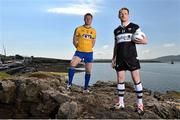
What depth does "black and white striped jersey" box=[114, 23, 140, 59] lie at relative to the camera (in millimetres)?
9703

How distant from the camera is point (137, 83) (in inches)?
382

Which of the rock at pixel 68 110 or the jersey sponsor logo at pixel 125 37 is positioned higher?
the jersey sponsor logo at pixel 125 37

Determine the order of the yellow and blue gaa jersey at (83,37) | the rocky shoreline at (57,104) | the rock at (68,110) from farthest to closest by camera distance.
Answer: the yellow and blue gaa jersey at (83,37) < the rocky shoreline at (57,104) < the rock at (68,110)

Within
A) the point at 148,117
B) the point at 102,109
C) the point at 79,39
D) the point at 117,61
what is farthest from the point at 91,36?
the point at 148,117

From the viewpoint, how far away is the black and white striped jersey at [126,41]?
31.8 feet

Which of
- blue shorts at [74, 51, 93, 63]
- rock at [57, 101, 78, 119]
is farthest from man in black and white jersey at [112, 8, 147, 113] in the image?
blue shorts at [74, 51, 93, 63]

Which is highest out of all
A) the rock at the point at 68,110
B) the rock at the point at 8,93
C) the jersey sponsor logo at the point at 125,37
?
the jersey sponsor logo at the point at 125,37

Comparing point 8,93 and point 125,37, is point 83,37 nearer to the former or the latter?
point 125,37

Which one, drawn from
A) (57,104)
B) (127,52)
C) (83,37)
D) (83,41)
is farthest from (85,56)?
(127,52)

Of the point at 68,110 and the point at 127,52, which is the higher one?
the point at 127,52

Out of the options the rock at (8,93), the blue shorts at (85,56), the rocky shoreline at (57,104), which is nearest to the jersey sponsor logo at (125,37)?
the rocky shoreline at (57,104)

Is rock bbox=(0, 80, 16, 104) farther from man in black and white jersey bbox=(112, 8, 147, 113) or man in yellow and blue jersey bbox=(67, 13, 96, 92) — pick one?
man in black and white jersey bbox=(112, 8, 147, 113)

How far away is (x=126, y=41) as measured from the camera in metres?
9.73

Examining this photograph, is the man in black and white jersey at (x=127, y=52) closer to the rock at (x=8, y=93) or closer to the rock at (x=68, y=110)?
the rock at (x=68, y=110)
